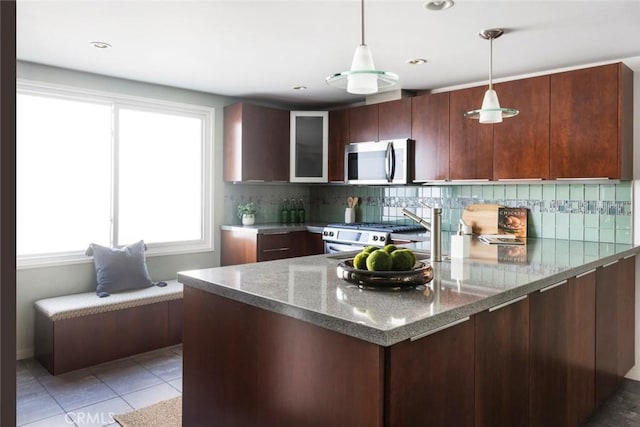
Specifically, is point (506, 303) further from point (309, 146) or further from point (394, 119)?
point (309, 146)

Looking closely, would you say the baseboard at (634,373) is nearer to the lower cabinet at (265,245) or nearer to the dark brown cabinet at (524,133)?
the dark brown cabinet at (524,133)

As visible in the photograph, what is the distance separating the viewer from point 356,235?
430cm

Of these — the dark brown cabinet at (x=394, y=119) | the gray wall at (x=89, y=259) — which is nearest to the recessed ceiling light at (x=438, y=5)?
the dark brown cabinet at (x=394, y=119)

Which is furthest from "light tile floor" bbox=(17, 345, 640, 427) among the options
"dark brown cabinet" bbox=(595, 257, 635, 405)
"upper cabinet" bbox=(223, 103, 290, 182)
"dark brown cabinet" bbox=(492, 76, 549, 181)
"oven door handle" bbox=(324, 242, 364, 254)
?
"upper cabinet" bbox=(223, 103, 290, 182)

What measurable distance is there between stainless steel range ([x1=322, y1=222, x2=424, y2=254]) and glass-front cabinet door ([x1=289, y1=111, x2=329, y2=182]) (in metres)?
0.68

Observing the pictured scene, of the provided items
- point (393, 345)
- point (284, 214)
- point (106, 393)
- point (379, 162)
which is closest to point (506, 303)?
point (393, 345)

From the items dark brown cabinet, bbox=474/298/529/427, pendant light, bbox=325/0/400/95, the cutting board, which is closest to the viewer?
dark brown cabinet, bbox=474/298/529/427

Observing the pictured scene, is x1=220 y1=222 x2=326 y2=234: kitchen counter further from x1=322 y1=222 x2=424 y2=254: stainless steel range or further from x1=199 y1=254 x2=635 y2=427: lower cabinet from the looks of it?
x1=199 y1=254 x2=635 y2=427: lower cabinet

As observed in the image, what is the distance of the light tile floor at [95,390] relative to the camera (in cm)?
263

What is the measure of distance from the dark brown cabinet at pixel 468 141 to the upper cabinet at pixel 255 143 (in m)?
1.75

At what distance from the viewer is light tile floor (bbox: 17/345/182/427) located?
8.64 feet

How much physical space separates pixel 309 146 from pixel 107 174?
6.49 feet

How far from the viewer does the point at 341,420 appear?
140 centimetres

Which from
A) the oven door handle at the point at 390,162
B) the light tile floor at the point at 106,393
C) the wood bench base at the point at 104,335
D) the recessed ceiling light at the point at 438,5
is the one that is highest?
the recessed ceiling light at the point at 438,5
